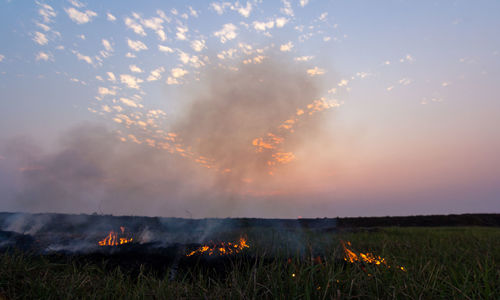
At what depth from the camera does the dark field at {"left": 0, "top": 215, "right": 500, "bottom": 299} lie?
2975 millimetres

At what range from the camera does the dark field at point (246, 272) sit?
9.76 ft

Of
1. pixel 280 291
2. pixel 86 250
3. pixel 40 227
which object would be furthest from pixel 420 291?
pixel 40 227

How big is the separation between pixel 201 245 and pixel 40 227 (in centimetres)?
1516

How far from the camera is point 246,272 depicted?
3.54 meters

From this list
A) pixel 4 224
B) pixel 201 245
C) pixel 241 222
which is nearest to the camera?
pixel 201 245

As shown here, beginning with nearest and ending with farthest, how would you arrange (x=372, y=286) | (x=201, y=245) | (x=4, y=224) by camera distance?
1. (x=372, y=286)
2. (x=201, y=245)
3. (x=4, y=224)

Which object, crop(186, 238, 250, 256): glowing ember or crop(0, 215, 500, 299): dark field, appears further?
crop(186, 238, 250, 256): glowing ember

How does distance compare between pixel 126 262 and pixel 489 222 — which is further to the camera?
pixel 489 222

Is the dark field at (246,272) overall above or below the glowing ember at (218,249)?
below

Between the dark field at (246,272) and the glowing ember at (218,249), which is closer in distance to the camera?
the dark field at (246,272)

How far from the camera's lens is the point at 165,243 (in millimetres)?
7250

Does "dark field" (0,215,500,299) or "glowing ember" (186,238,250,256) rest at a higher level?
"glowing ember" (186,238,250,256)

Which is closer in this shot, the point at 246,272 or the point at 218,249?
the point at 246,272

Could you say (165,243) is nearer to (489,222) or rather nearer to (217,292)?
(217,292)
